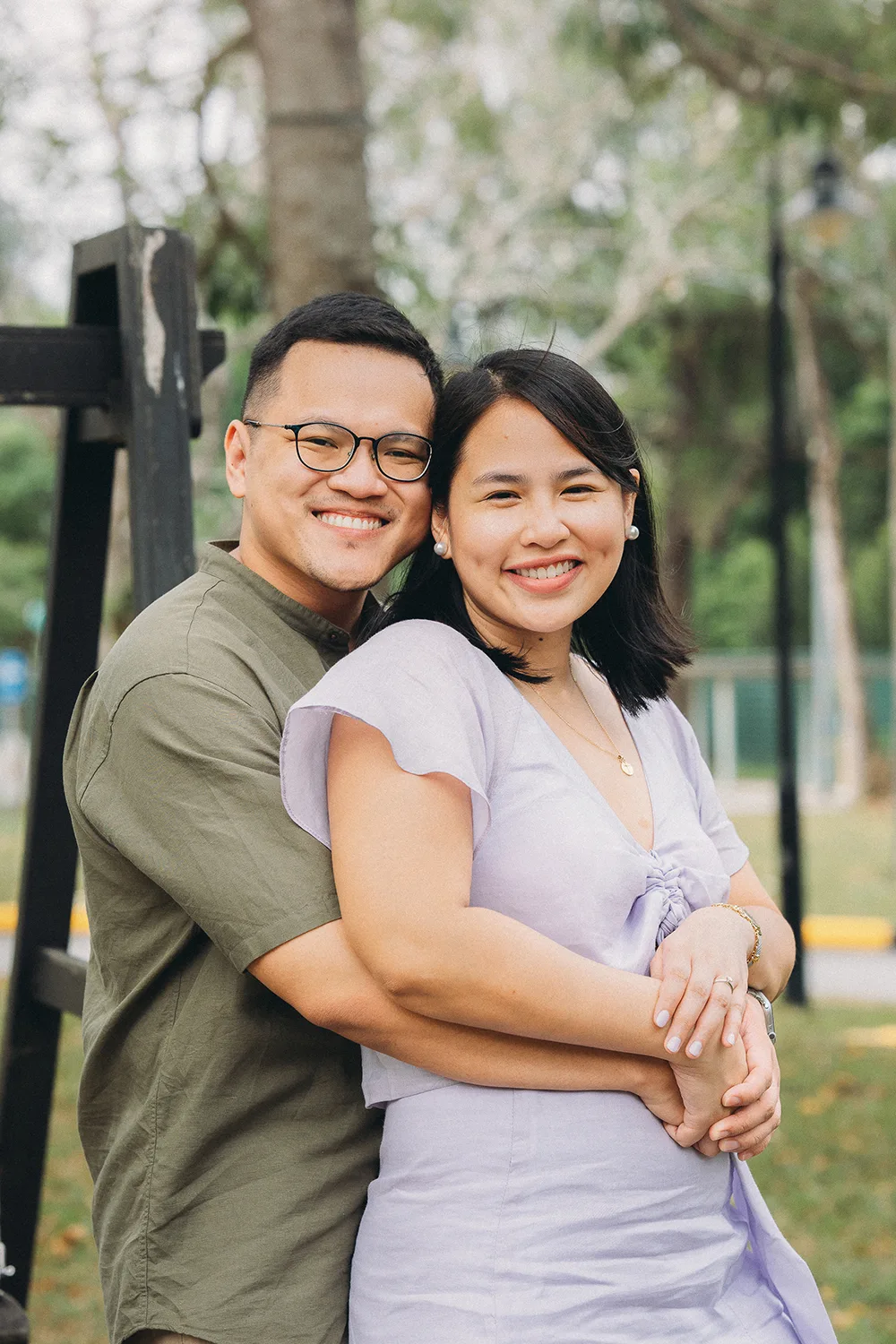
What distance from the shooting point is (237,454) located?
2.51 m

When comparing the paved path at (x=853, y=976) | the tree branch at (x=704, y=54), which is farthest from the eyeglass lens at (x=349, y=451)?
the paved path at (x=853, y=976)

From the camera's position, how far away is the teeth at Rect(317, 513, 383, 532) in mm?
2340

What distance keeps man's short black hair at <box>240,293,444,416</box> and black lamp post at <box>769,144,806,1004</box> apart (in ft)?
24.0

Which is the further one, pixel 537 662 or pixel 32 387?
pixel 32 387

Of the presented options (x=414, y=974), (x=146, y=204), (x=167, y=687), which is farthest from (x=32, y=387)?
(x=146, y=204)

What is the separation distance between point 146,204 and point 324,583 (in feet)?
30.6

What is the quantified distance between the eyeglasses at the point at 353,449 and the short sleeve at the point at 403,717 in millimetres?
332

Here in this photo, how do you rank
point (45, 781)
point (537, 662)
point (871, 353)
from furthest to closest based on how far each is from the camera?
point (871, 353), point (45, 781), point (537, 662)

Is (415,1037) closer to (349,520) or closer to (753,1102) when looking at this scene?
(753,1102)

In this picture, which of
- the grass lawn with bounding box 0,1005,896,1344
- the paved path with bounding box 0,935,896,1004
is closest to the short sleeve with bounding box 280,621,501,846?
the grass lawn with bounding box 0,1005,896,1344

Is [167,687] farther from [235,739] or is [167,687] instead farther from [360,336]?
[360,336]

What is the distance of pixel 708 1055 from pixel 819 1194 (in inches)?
181

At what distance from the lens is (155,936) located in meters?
2.10

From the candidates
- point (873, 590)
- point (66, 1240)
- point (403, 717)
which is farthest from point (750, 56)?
point (873, 590)
